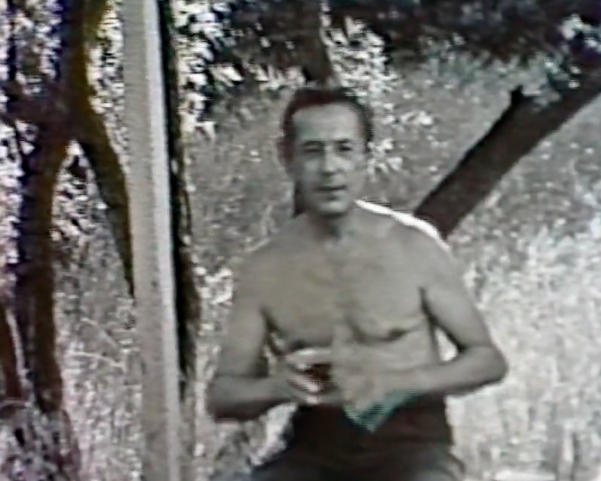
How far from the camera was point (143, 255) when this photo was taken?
1021mm

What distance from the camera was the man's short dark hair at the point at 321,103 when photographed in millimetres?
996

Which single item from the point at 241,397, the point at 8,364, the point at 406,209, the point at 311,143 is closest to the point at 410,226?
the point at 406,209

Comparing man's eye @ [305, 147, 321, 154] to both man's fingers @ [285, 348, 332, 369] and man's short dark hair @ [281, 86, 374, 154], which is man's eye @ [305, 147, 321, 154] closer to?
man's short dark hair @ [281, 86, 374, 154]

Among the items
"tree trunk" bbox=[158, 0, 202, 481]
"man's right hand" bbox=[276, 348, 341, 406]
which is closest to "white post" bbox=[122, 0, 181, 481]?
"tree trunk" bbox=[158, 0, 202, 481]

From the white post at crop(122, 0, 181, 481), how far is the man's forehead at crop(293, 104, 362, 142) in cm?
13

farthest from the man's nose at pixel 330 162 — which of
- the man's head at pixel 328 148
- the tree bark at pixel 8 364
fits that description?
the tree bark at pixel 8 364

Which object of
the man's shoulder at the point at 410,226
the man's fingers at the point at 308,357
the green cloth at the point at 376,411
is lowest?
the green cloth at the point at 376,411

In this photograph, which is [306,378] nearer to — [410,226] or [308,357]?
[308,357]

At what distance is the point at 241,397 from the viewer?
3.24 feet

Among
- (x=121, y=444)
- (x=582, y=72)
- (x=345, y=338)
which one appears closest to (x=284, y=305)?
(x=345, y=338)

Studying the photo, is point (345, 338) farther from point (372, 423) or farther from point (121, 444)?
point (121, 444)

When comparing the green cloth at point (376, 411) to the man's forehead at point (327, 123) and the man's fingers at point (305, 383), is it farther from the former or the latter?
the man's forehead at point (327, 123)

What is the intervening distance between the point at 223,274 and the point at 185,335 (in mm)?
67

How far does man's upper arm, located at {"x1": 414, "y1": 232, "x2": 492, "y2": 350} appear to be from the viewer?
0.97 m
